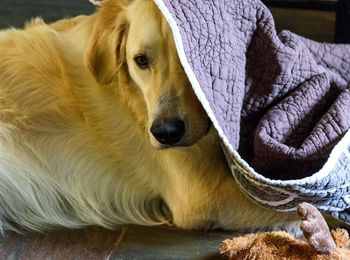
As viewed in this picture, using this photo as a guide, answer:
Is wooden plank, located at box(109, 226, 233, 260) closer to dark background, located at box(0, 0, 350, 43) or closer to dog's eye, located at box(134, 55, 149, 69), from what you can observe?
dog's eye, located at box(134, 55, 149, 69)

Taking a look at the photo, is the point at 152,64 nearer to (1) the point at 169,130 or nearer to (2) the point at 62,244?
(1) the point at 169,130

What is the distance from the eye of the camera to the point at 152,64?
149cm

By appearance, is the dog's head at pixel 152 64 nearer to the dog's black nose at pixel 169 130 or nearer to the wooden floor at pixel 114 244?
the dog's black nose at pixel 169 130

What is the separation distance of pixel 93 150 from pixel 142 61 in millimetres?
367

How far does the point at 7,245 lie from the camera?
1608 millimetres

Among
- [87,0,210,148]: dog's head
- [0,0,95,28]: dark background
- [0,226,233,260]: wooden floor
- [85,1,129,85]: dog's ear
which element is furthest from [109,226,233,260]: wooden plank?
[0,0,95,28]: dark background

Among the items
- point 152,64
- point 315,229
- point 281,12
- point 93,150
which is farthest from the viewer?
point 281,12

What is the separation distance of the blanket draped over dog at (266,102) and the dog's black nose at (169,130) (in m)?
0.08

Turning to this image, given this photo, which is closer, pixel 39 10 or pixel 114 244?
pixel 114 244

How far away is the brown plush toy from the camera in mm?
1321

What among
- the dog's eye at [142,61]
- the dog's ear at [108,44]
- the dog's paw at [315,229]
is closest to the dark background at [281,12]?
the dog's ear at [108,44]

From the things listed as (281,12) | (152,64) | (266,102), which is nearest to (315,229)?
(266,102)

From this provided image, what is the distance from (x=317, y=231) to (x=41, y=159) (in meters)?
0.81

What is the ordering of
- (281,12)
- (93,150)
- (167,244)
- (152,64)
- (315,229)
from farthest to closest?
(281,12)
(93,150)
(167,244)
(152,64)
(315,229)
